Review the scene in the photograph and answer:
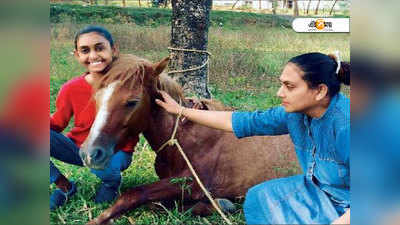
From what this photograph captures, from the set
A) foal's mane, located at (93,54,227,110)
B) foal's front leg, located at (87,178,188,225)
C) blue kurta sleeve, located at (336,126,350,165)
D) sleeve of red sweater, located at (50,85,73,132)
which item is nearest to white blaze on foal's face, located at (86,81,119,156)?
Result: foal's mane, located at (93,54,227,110)

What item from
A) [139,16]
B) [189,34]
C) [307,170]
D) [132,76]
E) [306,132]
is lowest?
[307,170]

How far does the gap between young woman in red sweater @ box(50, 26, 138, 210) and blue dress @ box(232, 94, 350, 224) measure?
738 mm

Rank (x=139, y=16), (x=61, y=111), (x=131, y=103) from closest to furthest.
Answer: (x=131, y=103) < (x=61, y=111) < (x=139, y=16)

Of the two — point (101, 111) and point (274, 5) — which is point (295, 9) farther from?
point (101, 111)

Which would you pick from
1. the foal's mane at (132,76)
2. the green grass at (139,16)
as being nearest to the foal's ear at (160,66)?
the foal's mane at (132,76)

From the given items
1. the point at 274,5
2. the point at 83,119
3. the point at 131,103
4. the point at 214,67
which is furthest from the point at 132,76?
the point at 274,5

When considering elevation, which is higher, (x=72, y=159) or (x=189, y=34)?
(x=189, y=34)

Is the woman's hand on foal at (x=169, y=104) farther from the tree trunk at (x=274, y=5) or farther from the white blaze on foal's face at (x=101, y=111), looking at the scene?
the tree trunk at (x=274, y=5)

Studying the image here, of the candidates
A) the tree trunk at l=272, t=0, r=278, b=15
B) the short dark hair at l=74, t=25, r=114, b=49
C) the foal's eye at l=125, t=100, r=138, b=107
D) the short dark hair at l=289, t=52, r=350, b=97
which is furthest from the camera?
the tree trunk at l=272, t=0, r=278, b=15

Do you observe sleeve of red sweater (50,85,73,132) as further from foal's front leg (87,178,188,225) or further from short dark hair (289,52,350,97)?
short dark hair (289,52,350,97)

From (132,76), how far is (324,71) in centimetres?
102

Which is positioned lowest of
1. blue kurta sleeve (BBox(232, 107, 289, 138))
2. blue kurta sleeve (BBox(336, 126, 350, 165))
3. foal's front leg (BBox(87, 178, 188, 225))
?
foal's front leg (BBox(87, 178, 188, 225))

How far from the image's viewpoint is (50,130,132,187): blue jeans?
126 inches

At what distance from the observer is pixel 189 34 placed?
3.28m
